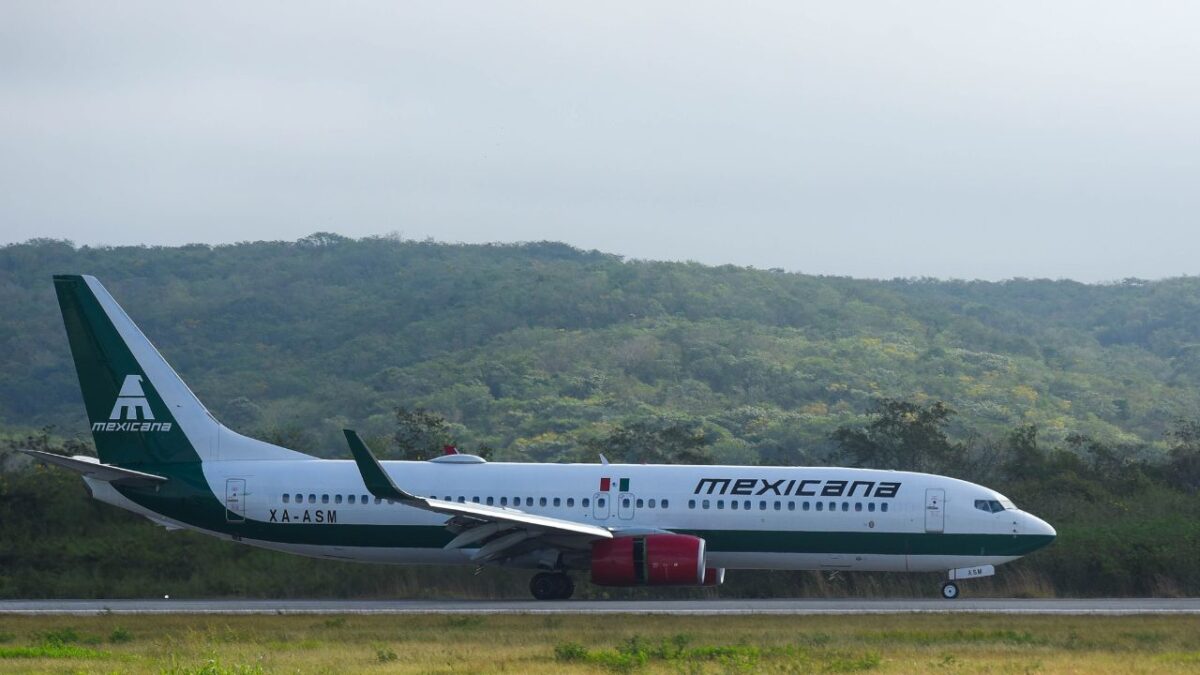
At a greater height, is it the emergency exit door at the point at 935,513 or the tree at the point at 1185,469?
the tree at the point at 1185,469

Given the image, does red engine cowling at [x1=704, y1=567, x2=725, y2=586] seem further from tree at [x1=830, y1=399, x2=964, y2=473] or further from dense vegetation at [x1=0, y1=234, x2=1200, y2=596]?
tree at [x1=830, y1=399, x2=964, y2=473]

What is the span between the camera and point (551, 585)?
3341 centimetres

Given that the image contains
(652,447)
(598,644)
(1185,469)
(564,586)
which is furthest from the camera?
(652,447)

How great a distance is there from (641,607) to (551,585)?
2.22 meters

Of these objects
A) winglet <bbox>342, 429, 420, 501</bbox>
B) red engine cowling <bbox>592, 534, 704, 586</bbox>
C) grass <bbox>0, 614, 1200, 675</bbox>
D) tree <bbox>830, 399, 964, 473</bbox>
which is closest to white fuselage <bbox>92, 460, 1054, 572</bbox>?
red engine cowling <bbox>592, 534, 704, 586</bbox>

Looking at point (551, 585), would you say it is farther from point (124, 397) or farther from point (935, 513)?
point (124, 397)

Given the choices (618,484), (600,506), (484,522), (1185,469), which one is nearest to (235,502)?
(484,522)

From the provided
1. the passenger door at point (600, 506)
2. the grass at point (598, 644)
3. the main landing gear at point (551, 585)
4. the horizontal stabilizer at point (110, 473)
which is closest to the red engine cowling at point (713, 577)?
the passenger door at point (600, 506)

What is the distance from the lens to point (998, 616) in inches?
1150

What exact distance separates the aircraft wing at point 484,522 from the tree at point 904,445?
19.1m

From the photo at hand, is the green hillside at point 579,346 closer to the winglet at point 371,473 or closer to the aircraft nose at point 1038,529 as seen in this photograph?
the aircraft nose at point 1038,529

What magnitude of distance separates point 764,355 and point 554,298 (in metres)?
22.7

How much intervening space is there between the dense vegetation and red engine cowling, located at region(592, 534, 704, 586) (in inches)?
177

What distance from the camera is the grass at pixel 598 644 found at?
21.5 m
